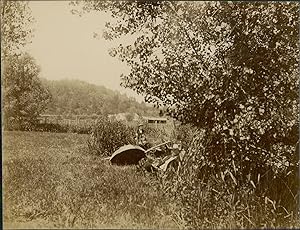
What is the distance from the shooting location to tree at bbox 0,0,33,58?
1.35 m

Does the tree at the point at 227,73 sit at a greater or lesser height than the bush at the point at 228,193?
greater

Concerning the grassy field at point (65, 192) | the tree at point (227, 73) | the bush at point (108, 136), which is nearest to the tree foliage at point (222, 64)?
the tree at point (227, 73)

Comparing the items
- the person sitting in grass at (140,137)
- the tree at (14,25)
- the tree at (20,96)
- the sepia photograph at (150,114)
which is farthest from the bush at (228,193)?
the tree at (14,25)

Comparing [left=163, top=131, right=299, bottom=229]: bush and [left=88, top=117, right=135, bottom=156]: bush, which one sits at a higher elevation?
[left=88, top=117, right=135, bottom=156]: bush

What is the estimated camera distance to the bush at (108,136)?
1.38 m

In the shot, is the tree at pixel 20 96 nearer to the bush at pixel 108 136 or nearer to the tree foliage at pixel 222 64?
the bush at pixel 108 136

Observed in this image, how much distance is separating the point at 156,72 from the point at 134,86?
8cm

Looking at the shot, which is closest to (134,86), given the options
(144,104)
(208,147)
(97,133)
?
(144,104)

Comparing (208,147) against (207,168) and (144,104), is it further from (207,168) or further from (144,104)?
(144,104)

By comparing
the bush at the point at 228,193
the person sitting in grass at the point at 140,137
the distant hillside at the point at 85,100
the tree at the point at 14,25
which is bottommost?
the bush at the point at 228,193

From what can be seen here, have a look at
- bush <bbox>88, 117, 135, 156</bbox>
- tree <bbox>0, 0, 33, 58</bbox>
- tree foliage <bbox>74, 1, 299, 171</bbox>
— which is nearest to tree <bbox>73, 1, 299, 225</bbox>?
tree foliage <bbox>74, 1, 299, 171</bbox>

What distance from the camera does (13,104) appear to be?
1397 millimetres

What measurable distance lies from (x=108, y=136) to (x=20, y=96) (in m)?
0.26

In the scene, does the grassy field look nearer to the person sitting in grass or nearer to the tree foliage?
the person sitting in grass
